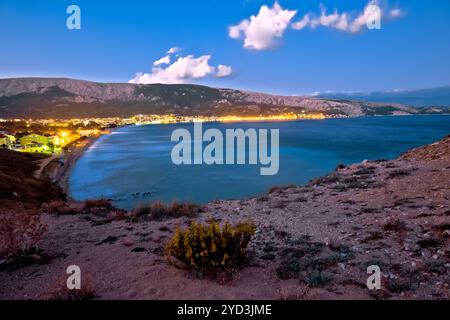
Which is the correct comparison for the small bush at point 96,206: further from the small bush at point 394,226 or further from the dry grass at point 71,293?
the small bush at point 394,226

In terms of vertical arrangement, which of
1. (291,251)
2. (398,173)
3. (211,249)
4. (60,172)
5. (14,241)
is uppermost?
(398,173)

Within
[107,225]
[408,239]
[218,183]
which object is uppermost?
[408,239]

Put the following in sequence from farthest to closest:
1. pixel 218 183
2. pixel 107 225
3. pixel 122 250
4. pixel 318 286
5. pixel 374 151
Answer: pixel 374 151 → pixel 218 183 → pixel 107 225 → pixel 122 250 → pixel 318 286

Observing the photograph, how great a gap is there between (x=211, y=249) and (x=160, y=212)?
6964 millimetres

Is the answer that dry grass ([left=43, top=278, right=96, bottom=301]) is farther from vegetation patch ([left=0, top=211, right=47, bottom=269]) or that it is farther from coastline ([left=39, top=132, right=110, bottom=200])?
coastline ([left=39, top=132, right=110, bottom=200])

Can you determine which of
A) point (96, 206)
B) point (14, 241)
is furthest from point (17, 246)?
point (96, 206)

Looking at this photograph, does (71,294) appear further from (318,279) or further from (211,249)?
(318,279)

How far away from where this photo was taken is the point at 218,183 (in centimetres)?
4075

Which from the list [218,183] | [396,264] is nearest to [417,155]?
[396,264]

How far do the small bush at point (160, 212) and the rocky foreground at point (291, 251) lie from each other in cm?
61

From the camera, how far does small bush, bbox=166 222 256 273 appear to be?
676 cm

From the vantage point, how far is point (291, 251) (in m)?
8.09

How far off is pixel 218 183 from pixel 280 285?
1362 inches
